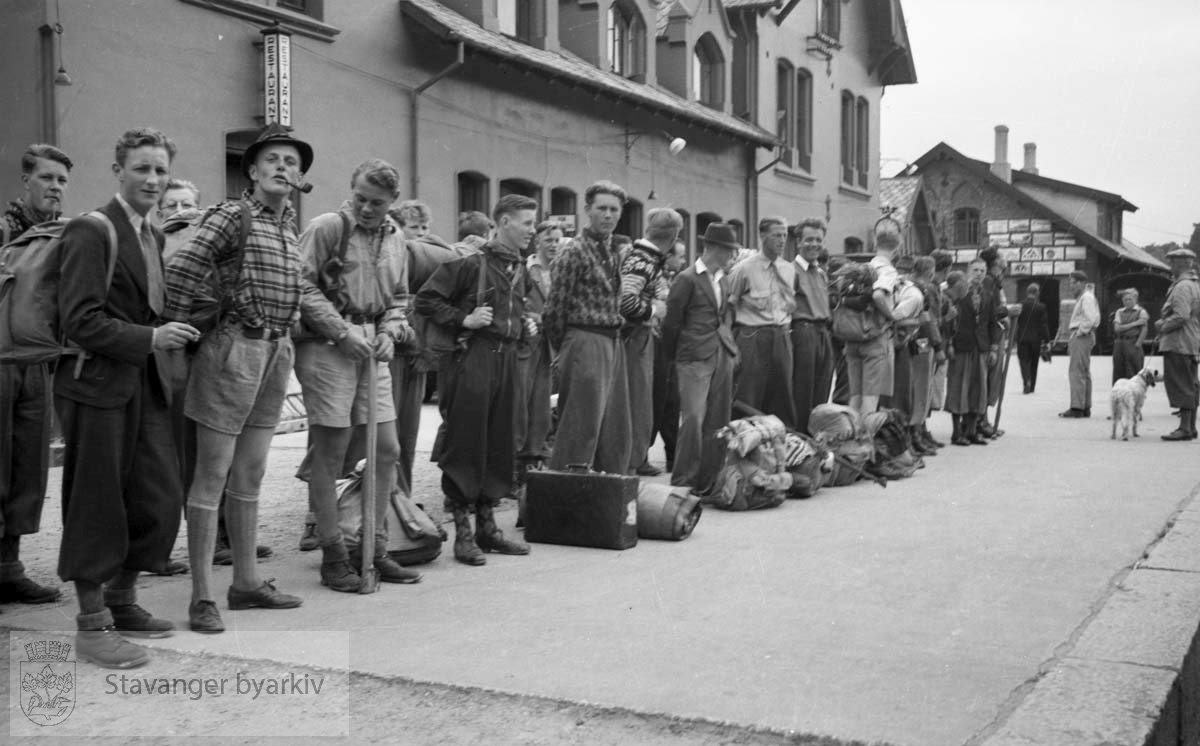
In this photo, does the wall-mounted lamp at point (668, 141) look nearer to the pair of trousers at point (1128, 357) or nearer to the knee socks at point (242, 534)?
the pair of trousers at point (1128, 357)

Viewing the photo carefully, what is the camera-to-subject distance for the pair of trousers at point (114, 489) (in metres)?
5.00

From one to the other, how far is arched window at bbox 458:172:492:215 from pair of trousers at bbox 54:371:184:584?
14.3 metres

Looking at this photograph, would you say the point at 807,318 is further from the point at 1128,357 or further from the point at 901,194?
the point at 901,194

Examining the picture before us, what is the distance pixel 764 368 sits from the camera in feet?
35.2

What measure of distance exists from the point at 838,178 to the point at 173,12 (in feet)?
71.7

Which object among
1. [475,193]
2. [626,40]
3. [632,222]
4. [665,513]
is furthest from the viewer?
[632,222]

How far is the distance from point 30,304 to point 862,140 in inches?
1219

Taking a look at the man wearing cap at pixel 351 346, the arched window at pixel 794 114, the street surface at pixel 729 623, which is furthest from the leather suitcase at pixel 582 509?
the arched window at pixel 794 114

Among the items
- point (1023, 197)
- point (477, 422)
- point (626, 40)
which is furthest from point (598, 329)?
point (1023, 197)

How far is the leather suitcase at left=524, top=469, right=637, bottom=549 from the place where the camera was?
752cm

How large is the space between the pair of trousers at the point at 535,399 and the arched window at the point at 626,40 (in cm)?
1458

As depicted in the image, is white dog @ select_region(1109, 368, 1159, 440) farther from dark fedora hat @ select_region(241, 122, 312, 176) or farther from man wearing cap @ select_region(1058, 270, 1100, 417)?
dark fedora hat @ select_region(241, 122, 312, 176)

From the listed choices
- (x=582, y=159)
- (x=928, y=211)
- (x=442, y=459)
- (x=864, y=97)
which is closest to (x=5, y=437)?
(x=442, y=459)

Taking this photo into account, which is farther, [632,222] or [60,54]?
[632,222]
